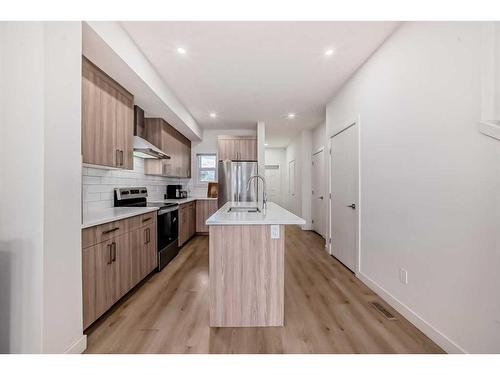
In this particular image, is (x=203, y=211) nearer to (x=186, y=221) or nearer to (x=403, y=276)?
(x=186, y=221)

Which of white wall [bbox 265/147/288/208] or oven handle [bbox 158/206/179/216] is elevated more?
white wall [bbox 265/147/288/208]

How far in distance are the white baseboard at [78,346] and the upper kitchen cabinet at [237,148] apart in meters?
4.23

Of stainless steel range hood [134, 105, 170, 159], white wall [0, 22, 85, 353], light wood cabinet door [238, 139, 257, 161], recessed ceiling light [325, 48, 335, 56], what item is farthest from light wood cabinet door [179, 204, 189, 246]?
recessed ceiling light [325, 48, 335, 56]

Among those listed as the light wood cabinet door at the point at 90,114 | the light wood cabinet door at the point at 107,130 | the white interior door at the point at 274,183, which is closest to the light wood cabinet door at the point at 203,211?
the light wood cabinet door at the point at 107,130

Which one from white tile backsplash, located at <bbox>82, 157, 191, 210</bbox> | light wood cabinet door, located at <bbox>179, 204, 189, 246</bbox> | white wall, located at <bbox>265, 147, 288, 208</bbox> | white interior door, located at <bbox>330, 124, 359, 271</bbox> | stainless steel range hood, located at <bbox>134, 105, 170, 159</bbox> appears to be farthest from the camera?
white wall, located at <bbox>265, 147, 288, 208</bbox>

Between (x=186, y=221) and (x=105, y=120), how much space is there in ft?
8.58

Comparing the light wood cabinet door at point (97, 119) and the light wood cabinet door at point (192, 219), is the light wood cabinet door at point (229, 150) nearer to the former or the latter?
the light wood cabinet door at point (192, 219)

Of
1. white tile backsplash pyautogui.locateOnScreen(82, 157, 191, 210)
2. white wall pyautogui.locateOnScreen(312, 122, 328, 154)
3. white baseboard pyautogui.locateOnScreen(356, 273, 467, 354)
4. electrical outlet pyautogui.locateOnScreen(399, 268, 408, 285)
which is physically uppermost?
white wall pyautogui.locateOnScreen(312, 122, 328, 154)

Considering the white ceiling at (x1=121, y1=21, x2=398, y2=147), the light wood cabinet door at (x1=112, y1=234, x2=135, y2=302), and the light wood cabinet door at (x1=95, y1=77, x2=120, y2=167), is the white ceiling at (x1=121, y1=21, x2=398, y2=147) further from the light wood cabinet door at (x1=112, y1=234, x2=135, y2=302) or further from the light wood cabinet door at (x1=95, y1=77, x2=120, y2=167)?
the light wood cabinet door at (x1=112, y1=234, x2=135, y2=302)

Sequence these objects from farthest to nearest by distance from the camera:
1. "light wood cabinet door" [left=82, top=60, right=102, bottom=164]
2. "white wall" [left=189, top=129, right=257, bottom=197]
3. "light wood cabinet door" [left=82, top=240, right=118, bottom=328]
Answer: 1. "white wall" [left=189, top=129, right=257, bottom=197]
2. "light wood cabinet door" [left=82, top=60, right=102, bottom=164]
3. "light wood cabinet door" [left=82, top=240, right=118, bottom=328]

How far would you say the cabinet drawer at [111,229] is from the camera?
1.94m

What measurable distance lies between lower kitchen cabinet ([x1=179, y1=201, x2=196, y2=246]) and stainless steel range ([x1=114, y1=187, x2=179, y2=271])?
309 millimetres

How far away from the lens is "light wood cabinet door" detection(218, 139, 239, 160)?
214 inches

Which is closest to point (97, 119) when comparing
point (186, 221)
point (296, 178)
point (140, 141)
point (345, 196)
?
point (140, 141)
